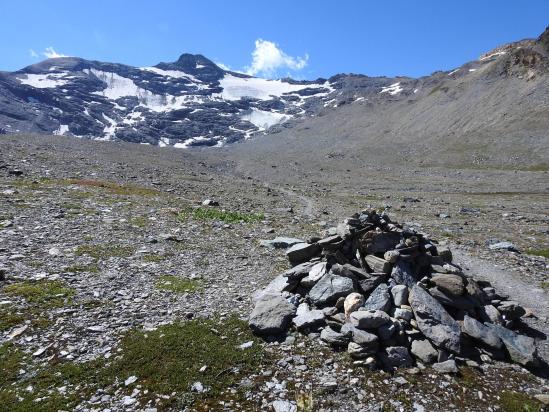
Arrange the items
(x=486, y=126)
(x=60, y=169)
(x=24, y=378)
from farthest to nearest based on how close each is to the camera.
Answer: (x=486, y=126), (x=60, y=169), (x=24, y=378)

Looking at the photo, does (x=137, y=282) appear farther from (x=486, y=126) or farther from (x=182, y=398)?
(x=486, y=126)

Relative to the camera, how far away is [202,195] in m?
48.3

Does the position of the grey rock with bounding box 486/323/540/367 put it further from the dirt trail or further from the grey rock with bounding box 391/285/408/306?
the grey rock with bounding box 391/285/408/306

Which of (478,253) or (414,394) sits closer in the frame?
(414,394)

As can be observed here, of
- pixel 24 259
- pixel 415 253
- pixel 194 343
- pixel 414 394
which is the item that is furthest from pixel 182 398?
pixel 24 259

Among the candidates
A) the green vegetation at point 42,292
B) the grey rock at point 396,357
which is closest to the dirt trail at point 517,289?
the grey rock at point 396,357

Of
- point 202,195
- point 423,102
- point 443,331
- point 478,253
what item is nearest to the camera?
point 443,331

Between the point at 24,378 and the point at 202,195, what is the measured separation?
1521 inches

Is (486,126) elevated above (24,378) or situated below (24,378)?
above

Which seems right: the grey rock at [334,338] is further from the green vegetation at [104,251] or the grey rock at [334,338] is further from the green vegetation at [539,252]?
the green vegetation at [539,252]

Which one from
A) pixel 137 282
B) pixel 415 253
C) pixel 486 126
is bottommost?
pixel 137 282

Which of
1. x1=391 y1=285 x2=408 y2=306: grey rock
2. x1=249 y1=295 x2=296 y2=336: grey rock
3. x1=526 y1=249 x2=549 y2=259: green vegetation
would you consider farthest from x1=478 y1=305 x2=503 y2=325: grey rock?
x1=526 y1=249 x2=549 y2=259: green vegetation

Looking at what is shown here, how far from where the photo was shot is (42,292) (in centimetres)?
1459

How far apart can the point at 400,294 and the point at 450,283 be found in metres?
2.04
